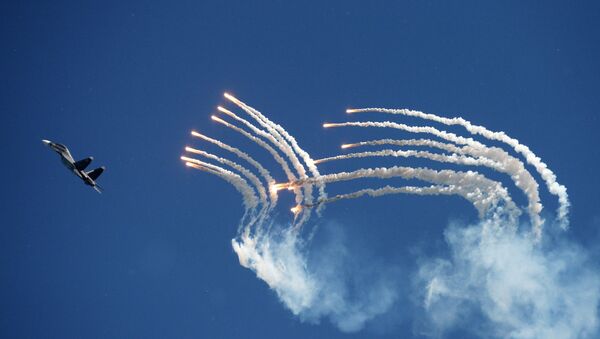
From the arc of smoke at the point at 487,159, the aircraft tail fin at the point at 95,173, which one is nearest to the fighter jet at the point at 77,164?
the aircraft tail fin at the point at 95,173

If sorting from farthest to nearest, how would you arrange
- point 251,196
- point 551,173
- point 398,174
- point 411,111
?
point 251,196, point 411,111, point 398,174, point 551,173

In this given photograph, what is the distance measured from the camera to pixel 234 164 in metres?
55.1

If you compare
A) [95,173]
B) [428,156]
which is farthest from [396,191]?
[95,173]

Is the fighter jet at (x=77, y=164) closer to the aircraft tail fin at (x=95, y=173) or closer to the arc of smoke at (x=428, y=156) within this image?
the aircraft tail fin at (x=95, y=173)

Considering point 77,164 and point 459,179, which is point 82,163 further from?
point 459,179

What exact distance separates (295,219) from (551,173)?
63.1 feet

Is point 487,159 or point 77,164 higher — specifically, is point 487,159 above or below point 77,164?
above

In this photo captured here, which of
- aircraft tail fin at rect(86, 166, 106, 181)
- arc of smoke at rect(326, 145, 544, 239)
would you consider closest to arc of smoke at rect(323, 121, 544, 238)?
arc of smoke at rect(326, 145, 544, 239)

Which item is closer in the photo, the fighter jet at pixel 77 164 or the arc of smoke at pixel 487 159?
the arc of smoke at pixel 487 159

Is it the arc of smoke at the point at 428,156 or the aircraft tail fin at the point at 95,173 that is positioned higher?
the arc of smoke at the point at 428,156

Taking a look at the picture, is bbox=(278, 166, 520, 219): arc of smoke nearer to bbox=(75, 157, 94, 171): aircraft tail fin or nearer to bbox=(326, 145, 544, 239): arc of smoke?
bbox=(326, 145, 544, 239): arc of smoke

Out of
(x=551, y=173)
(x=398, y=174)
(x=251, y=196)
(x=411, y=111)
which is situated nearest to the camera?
(x=551, y=173)

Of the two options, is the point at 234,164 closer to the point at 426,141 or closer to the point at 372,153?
the point at 372,153

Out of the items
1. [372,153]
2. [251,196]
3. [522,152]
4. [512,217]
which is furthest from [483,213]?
[251,196]
